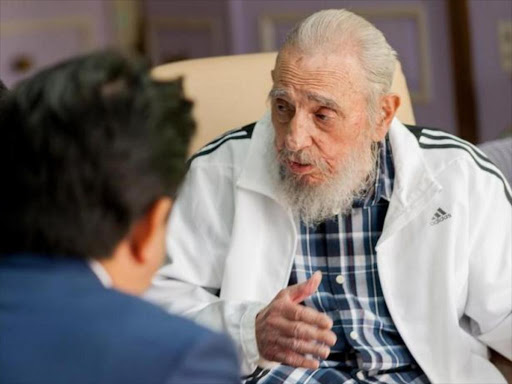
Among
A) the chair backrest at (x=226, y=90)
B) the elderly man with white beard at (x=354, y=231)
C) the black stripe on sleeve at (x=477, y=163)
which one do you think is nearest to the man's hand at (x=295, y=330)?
the elderly man with white beard at (x=354, y=231)

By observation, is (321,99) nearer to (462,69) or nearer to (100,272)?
(100,272)

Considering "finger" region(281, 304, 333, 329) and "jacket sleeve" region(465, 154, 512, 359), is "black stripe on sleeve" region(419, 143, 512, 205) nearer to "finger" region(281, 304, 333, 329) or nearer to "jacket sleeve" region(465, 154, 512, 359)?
"jacket sleeve" region(465, 154, 512, 359)

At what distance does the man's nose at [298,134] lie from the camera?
199 centimetres

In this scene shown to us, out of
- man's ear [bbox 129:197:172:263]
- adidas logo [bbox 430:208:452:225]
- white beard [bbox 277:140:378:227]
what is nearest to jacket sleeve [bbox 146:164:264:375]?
white beard [bbox 277:140:378:227]

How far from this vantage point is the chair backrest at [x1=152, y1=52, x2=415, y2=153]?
242cm

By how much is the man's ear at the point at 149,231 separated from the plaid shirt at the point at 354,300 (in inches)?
39.3

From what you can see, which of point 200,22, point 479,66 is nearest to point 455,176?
point 479,66

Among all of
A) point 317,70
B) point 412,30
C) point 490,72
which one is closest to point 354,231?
point 317,70

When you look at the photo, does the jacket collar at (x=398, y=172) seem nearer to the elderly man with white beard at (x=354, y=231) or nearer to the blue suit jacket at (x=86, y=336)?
the elderly man with white beard at (x=354, y=231)

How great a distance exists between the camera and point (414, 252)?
2.07m

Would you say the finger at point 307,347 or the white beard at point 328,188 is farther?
the white beard at point 328,188

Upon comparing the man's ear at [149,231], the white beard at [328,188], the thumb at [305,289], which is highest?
the man's ear at [149,231]

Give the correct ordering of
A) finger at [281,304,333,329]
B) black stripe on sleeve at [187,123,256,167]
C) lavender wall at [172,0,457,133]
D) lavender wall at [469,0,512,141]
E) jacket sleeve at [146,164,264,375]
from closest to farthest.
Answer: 1. finger at [281,304,333,329]
2. jacket sleeve at [146,164,264,375]
3. black stripe on sleeve at [187,123,256,167]
4. lavender wall at [469,0,512,141]
5. lavender wall at [172,0,457,133]

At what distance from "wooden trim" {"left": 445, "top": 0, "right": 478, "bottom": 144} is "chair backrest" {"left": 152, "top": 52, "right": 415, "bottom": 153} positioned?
157cm
